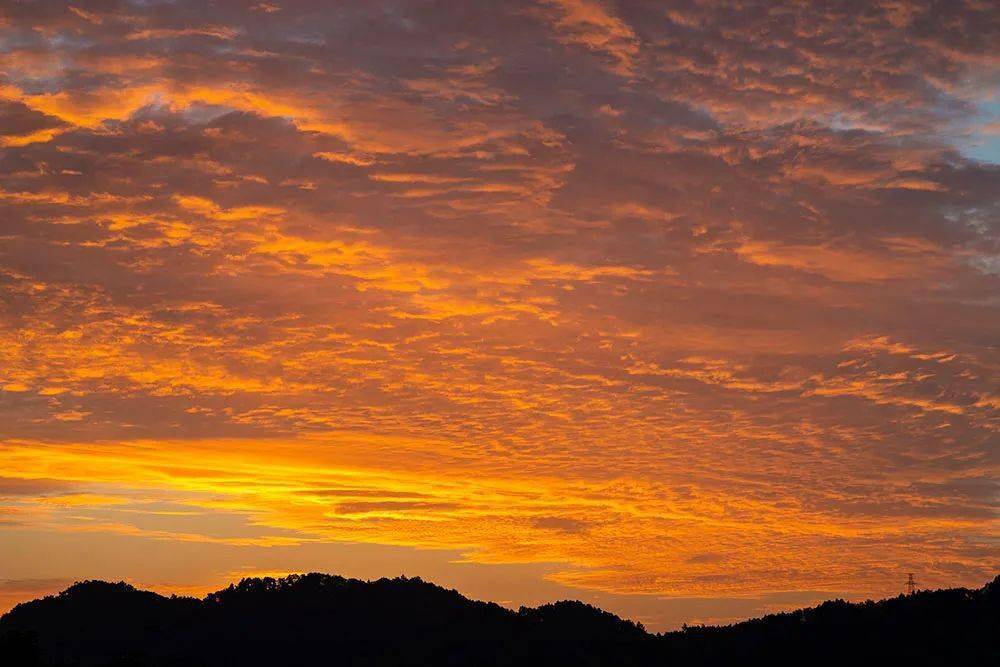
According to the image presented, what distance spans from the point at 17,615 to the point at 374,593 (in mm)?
49284

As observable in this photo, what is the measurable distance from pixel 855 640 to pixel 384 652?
60978mm

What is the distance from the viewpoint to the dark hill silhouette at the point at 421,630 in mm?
130500

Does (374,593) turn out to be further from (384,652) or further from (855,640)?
(855,640)

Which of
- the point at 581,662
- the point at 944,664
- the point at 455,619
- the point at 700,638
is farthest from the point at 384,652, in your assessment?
the point at 944,664

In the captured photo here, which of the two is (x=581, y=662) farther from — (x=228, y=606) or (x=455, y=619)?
(x=228, y=606)

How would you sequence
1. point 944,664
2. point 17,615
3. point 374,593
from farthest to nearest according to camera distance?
point 374,593 → point 17,615 → point 944,664

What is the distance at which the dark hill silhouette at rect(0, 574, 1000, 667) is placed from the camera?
13050cm

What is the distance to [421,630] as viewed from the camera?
15550 cm

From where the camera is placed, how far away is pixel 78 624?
502ft

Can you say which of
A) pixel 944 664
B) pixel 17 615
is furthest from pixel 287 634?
pixel 944 664

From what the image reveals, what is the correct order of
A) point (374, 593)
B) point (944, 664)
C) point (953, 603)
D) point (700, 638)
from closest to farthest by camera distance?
point (944, 664)
point (953, 603)
point (700, 638)
point (374, 593)

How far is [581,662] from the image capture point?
150125 mm

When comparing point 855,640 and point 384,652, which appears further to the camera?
point 384,652

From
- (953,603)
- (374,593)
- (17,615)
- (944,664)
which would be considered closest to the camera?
(944,664)
